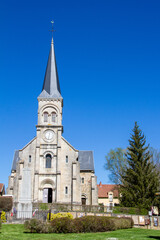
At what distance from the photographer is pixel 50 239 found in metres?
13.5

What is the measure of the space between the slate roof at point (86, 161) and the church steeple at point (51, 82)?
12032 mm

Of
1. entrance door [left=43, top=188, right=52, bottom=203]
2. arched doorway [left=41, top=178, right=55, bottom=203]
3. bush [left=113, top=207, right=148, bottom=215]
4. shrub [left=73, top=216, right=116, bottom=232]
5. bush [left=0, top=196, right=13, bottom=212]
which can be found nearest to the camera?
shrub [left=73, top=216, right=116, bottom=232]

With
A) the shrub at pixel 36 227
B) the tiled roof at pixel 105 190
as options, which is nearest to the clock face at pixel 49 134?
the tiled roof at pixel 105 190

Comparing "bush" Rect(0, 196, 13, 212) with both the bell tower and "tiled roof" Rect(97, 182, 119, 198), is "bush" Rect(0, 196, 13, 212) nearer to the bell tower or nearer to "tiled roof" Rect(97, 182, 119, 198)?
the bell tower

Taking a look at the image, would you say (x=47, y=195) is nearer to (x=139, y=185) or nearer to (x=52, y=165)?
(x=52, y=165)

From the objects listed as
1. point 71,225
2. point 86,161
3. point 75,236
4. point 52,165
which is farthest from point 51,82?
point 75,236

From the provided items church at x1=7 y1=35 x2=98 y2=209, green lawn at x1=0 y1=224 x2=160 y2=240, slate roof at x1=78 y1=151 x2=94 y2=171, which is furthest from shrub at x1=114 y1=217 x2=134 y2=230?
slate roof at x1=78 y1=151 x2=94 y2=171

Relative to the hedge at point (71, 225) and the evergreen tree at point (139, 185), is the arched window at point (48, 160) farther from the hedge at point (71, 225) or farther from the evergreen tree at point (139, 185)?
the hedge at point (71, 225)

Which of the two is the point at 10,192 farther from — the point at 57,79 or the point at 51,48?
the point at 51,48

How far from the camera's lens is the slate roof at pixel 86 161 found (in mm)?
46281

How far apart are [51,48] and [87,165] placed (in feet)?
77.7

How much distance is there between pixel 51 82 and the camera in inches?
1885

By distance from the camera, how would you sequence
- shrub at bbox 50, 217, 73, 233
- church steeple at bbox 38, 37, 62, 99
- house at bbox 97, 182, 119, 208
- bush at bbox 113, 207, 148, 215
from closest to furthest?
shrub at bbox 50, 217, 73, 233 < bush at bbox 113, 207, 148, 215 < church steeple at bbox 38, 37, 62, 99 < house at bbox 97, 182, 119, 208

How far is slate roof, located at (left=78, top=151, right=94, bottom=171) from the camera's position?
4628 cm
